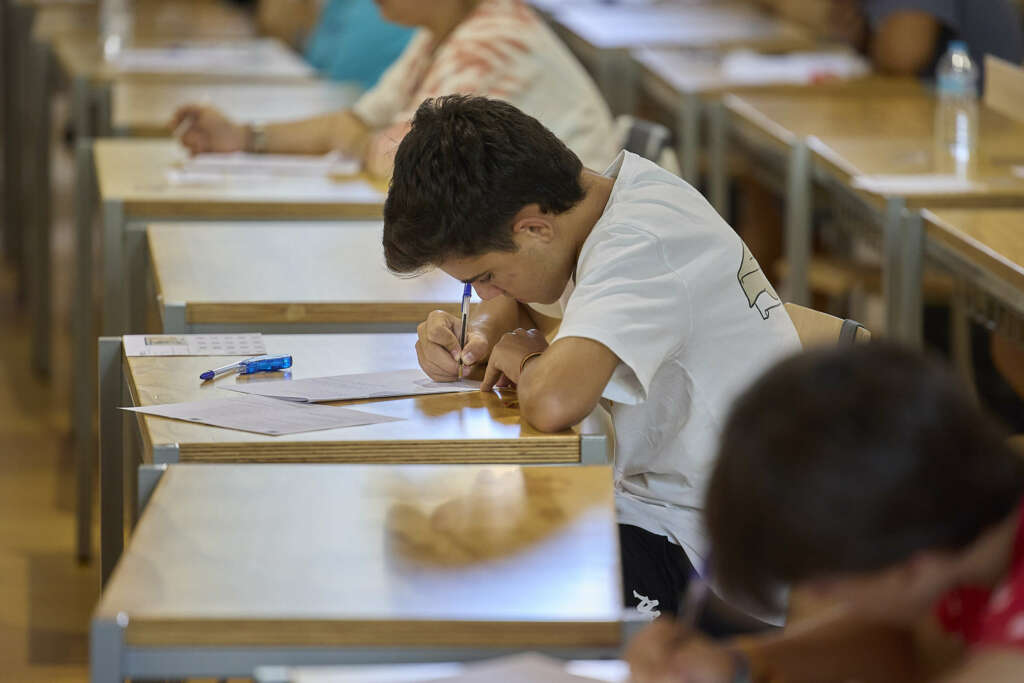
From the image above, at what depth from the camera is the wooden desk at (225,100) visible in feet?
12.3

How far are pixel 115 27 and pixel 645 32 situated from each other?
1931 millimetres

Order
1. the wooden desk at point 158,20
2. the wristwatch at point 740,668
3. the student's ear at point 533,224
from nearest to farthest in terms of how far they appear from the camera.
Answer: the wristwatch at point 740,668 < the student's ear at point 533,224 < the wooden desk at point 158,20

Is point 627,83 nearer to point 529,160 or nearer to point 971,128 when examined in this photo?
point 971,128

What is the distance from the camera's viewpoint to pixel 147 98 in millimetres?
4109

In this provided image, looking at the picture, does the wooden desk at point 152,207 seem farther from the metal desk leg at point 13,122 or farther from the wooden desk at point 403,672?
the metal desk leg at point 13,122

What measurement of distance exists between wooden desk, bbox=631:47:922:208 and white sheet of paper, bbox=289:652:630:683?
3.20 m

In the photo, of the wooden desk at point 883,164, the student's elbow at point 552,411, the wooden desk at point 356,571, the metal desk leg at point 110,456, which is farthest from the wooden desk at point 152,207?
the wooden desk at point 356,571

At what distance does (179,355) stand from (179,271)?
42 centimetres

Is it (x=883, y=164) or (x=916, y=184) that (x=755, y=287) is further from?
(x=883, y=164)

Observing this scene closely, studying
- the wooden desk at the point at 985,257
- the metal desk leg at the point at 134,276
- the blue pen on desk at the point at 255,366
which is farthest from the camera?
the metal desk leg at the point at 134,276

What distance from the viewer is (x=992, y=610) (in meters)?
0.93

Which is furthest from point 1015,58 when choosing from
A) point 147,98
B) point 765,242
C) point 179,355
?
point 179,355

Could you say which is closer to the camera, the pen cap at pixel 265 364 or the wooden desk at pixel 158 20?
the pen cap at pixel 265 364

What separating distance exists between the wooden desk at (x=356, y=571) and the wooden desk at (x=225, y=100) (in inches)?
95.1
